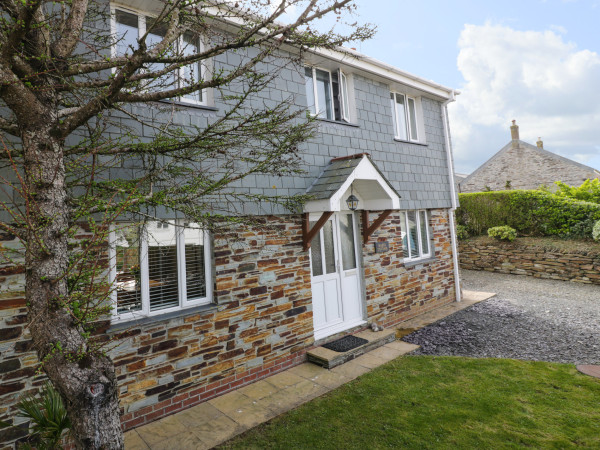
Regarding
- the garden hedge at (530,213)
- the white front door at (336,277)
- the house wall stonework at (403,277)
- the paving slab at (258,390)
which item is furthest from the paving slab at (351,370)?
the garden hedge at (530,213)

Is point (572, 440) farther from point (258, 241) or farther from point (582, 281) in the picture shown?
point (582, 281)

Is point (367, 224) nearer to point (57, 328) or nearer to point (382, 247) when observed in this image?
point (382, 247)

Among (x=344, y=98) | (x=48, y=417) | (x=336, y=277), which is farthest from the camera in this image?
(x=344, y=98)

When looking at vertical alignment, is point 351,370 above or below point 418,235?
below

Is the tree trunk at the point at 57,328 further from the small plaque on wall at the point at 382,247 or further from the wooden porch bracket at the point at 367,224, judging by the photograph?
the small plaque on wall at the point at 382,247

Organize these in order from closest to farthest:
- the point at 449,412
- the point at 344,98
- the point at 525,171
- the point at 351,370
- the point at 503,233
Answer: the point at 449,412 < the point at 351,370 < the point at 344,98 < the point at 503,233 < the point at 525,171

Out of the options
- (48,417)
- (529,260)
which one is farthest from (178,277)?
(529,260)

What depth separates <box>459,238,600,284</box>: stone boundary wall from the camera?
37.9ft

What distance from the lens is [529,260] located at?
12898 mm

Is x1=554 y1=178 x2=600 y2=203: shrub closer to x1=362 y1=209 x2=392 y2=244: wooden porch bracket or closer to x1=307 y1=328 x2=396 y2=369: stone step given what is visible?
x1=362 y1=209 x2=392 y2=244: wooden porch bracket

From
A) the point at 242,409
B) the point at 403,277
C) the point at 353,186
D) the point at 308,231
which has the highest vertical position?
the point at 353,186

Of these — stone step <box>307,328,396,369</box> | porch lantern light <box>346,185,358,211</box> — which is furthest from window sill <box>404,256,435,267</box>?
porch lantern light <box>346,185,358,211</box>

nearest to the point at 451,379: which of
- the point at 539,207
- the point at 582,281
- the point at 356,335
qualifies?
the point at 356,335

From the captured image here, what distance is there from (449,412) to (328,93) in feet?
20.5
